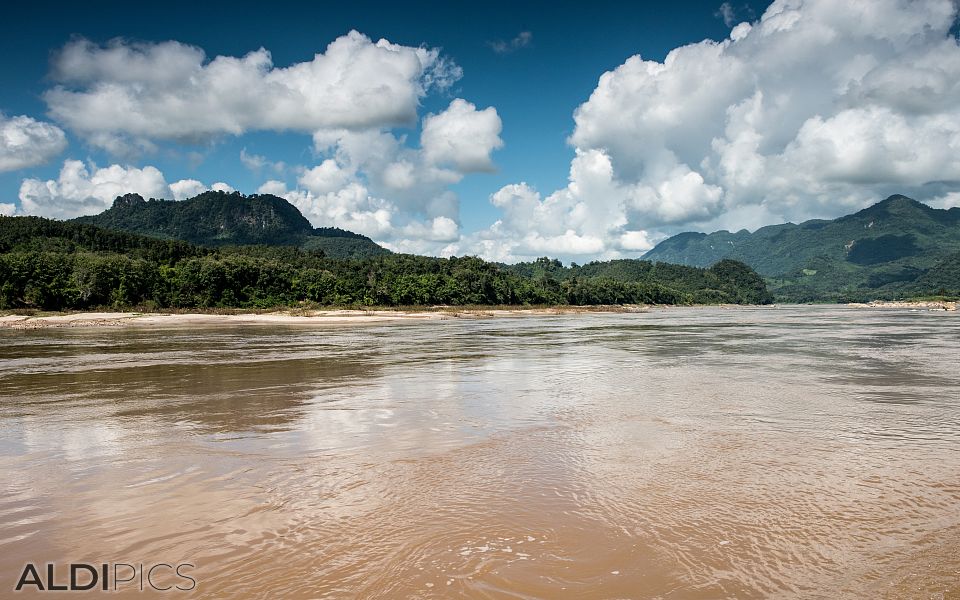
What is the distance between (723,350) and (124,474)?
110ft

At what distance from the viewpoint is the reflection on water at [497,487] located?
6.00 metres

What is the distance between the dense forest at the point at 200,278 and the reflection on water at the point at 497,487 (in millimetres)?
87213

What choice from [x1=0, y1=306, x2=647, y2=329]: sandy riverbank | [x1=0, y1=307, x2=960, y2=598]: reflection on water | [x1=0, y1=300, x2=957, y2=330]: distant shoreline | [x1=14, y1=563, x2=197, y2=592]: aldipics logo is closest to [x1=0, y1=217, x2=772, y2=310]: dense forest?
[x1=0, y1=300, x2=957, y2=330]: distant shoreline

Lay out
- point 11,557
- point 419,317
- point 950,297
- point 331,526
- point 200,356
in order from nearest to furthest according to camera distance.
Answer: point 11,557 → point 331,526 → point 200,356 → point 419,317 → point 950,297

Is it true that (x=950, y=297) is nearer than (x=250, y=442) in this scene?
No

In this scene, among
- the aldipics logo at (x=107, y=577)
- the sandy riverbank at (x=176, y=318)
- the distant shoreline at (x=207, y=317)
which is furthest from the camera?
the distant shoreline at (x=207, y=317)

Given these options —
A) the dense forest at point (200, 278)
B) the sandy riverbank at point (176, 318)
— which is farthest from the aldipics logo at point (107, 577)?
the dense forest at point (200, 278)

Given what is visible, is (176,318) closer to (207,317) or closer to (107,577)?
(207,317)

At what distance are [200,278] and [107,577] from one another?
116 metres

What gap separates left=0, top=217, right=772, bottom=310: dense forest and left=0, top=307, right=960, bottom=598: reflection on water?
87213 mm

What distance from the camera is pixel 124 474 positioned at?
9.49m

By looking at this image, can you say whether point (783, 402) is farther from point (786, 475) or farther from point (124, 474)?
point (124, 474)

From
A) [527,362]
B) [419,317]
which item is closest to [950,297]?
[419,317]

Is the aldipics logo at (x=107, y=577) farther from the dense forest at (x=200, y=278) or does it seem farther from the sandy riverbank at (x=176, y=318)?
the dense forest at (x=200, y=278)
